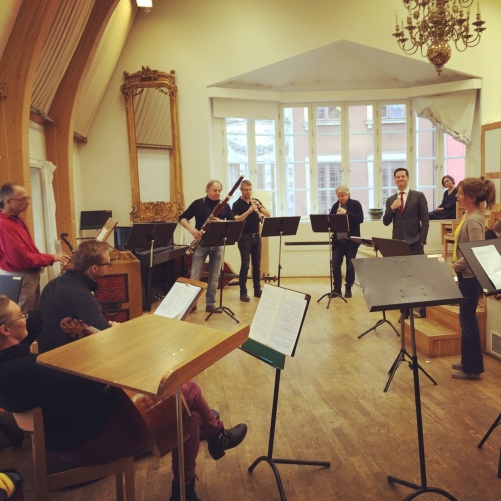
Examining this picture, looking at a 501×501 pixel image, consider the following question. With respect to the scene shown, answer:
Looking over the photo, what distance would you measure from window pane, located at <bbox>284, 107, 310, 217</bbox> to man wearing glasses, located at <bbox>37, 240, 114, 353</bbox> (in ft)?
21.2

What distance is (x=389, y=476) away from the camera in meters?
2.45

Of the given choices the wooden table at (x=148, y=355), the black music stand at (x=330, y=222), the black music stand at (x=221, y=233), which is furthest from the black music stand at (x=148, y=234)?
the wooden table at (x=148, y=355)

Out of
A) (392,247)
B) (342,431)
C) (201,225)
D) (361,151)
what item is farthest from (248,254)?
(342,431)

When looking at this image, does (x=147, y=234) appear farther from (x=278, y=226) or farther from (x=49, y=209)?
(x=278, y=226)

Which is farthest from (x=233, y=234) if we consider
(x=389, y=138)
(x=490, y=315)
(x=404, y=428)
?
(x=389, y=138)

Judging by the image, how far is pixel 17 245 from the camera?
3.92m

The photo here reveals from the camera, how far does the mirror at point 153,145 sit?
770cm

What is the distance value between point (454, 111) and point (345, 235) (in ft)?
11.2

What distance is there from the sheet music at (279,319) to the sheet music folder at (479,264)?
1.05 metres

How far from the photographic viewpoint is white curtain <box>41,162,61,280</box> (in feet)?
19.6

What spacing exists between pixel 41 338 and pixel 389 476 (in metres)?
1.89

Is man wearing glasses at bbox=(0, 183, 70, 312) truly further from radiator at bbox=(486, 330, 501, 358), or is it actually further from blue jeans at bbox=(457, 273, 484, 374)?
radiator at bbox=(486, 330, 501, 358)

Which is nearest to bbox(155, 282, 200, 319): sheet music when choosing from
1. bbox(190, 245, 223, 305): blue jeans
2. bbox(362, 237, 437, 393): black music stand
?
bbox(362, 237, 437, 393): black music stand

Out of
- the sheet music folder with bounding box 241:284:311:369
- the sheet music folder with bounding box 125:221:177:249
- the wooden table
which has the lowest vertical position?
the sheet music folder with bounding box 241:284:311:369
